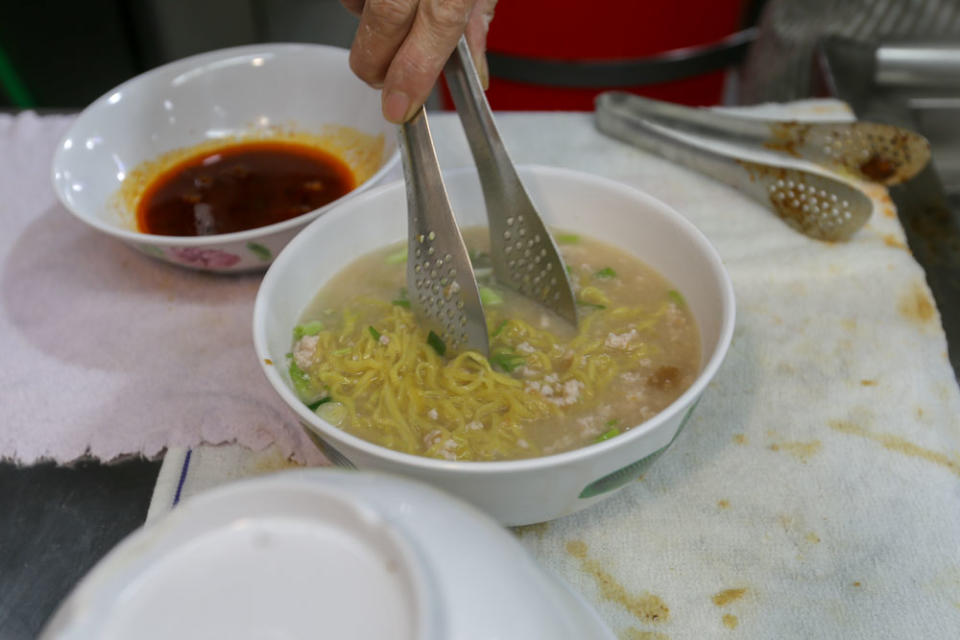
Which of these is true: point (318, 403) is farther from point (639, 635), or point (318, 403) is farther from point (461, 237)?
point (639, 635)

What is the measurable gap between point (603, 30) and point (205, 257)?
1.82 meters

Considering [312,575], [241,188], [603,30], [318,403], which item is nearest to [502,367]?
[318,403]

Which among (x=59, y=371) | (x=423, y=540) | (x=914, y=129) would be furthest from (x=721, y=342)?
(x=914, y=129)

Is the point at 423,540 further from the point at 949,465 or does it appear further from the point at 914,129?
the point at 914,129

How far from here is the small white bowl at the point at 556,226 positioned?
1052mm

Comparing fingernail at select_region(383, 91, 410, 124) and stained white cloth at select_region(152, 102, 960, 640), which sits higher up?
fingernail at select_region(383, 91, 410, 124)

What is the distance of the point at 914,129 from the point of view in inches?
89.4

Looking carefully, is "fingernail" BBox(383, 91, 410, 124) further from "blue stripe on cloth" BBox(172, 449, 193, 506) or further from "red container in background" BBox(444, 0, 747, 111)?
"red container in background" BBox(444, 0, 747, 111)

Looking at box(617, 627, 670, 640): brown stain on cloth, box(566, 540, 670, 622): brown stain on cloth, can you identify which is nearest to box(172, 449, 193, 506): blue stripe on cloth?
box(566, 540, 670, 622): brown stain on cloth

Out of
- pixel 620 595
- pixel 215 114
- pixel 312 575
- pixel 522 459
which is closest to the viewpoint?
pixel 312 575

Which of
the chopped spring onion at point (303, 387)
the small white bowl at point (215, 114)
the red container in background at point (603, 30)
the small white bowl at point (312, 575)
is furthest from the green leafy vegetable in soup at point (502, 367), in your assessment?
the red container in background at point (603, 30)

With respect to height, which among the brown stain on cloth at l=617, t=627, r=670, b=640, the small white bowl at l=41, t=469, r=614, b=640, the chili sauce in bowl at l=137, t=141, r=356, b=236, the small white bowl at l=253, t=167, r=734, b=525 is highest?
the small white bowl at l=41, t=469, r=614, b=640

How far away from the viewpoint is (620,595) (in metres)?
1.23

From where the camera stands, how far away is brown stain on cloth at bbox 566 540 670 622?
3.94 ft
